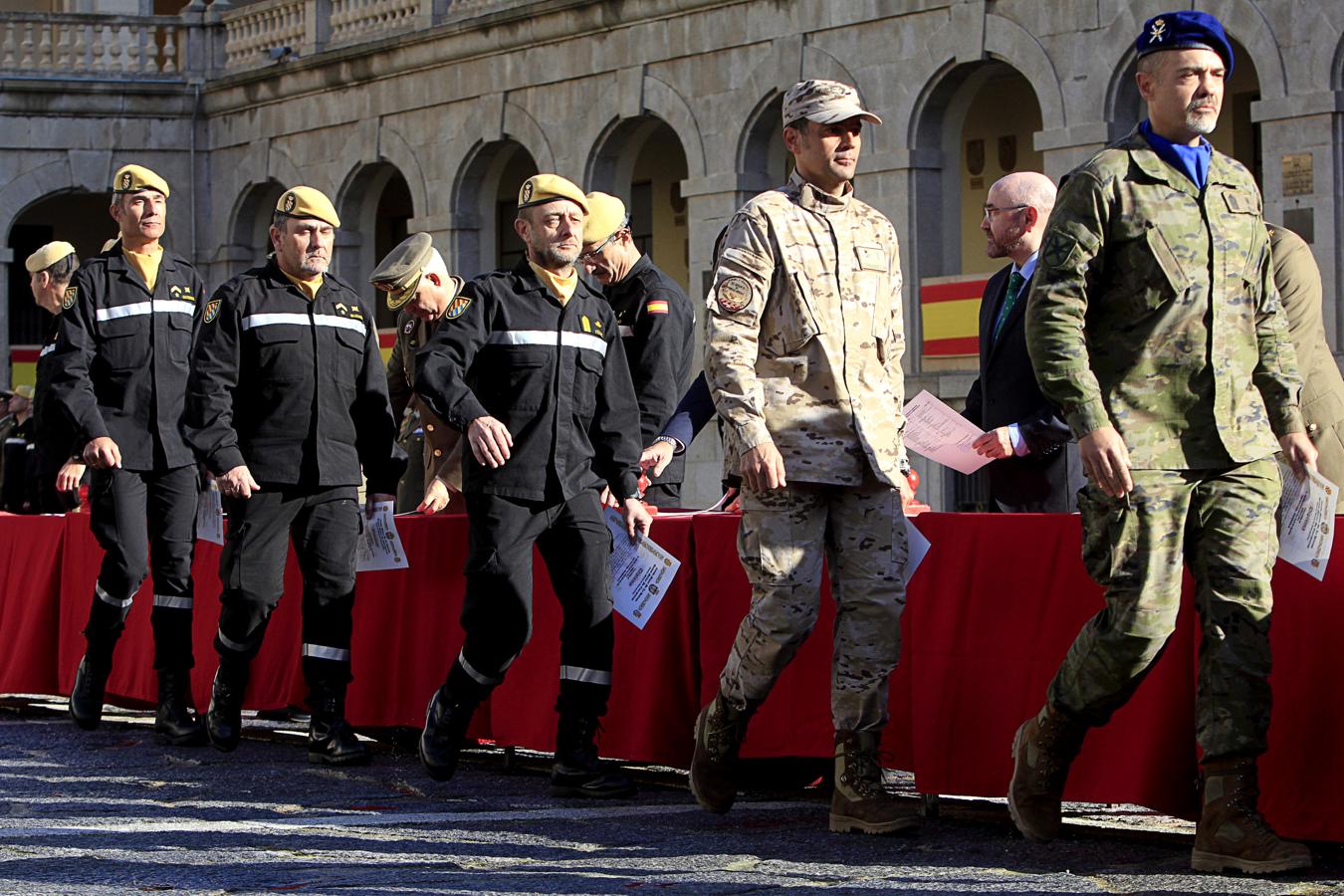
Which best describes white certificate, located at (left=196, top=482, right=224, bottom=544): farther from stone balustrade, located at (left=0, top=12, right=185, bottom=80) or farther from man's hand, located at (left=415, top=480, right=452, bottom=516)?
stone balustrade, located at (left=0, top=12, right=185, bottom=80)

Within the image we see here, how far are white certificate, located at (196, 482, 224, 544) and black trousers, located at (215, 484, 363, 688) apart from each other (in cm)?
87

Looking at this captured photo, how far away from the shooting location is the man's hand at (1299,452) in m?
6.25

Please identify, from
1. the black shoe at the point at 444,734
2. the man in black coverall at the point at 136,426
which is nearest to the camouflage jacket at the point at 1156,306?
the black shoe at the point at 444,734

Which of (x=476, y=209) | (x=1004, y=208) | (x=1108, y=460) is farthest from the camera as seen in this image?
(x=476, y=209)

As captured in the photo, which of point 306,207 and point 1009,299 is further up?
point 306,207

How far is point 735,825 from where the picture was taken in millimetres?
7098

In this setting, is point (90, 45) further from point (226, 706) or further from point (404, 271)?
point (226, 706)

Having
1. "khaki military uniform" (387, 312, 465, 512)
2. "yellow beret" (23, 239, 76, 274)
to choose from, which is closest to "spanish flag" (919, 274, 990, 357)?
"yellow beret" (23, 239, 76, 274)

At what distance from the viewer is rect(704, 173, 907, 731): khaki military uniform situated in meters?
6.75

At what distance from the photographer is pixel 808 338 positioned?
681cm

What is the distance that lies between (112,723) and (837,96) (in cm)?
518

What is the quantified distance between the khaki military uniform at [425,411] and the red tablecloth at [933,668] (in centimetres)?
35

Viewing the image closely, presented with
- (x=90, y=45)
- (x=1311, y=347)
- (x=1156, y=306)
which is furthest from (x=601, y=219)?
(x=90, y=45)

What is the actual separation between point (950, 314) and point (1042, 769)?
53.9 feet
